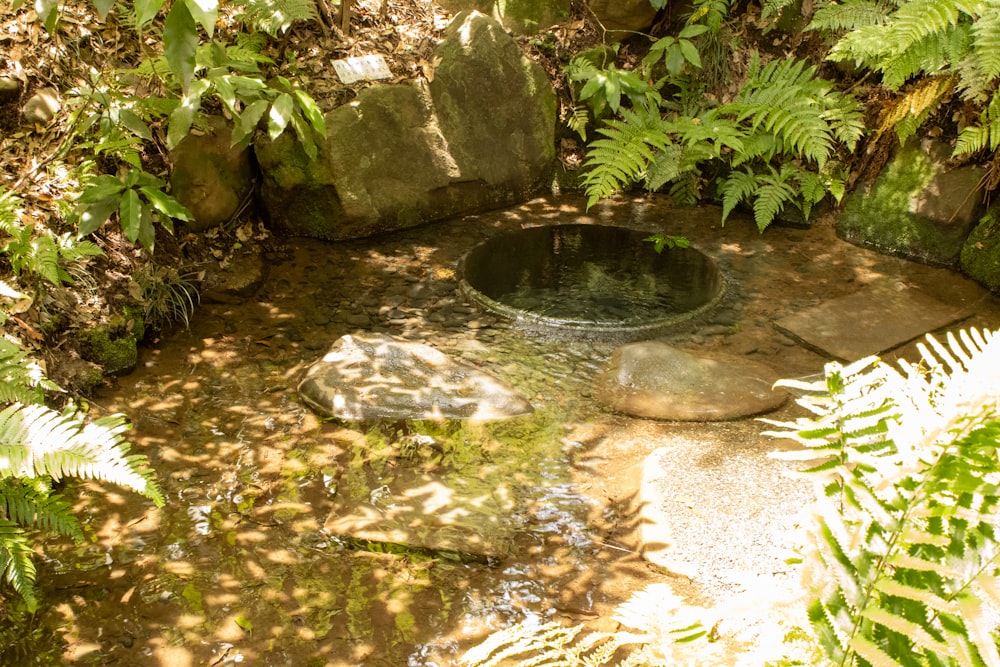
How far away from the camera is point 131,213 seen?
3.81 m

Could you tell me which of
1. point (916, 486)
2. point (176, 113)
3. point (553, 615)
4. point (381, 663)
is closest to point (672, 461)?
point (553, 615)

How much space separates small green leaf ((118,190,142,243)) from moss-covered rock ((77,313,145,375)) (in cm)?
45

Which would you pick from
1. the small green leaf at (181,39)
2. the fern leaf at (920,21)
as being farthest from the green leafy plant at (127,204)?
the fern leaf at (920,21)

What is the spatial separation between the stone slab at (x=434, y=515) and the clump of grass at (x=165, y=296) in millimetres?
1803

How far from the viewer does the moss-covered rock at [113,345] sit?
3732 mm

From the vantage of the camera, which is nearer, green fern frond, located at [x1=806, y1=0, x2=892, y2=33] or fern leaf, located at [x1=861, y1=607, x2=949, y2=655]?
fern leaf, located at [x1=861, y1=607, x2=949, y2=655]

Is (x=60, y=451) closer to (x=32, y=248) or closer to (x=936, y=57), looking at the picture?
(x=32, y=248)

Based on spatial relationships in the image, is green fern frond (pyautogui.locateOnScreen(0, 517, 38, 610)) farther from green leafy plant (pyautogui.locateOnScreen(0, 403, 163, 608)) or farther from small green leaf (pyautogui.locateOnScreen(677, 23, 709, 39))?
small green leaf (pyautogui.locateOnScreen(677, 23, 709, 39))

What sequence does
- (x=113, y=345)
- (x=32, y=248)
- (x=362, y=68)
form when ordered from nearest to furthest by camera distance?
(x=32, y=248), (x=113, y=345), (x=362, y=68)

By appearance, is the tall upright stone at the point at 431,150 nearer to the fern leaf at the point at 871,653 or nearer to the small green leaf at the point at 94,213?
the small green leaf at the point at 94,213

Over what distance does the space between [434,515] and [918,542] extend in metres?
2.15

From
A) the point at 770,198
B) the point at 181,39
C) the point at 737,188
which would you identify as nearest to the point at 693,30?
the point at 737,188

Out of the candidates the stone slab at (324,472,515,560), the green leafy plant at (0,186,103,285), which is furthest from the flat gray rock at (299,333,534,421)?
the green leafy plant at (0,186,103,285)

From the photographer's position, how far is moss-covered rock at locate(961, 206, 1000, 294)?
15.4 ft
